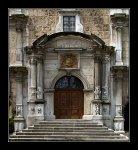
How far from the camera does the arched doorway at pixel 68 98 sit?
58.2 ft

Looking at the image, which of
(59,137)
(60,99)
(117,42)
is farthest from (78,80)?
(59,137)

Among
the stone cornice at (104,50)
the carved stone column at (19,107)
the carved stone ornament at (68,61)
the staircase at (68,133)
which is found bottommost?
the staircase at (68,133)

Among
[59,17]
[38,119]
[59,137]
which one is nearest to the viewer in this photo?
[59,137]

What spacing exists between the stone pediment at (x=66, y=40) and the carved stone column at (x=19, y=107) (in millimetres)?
2031

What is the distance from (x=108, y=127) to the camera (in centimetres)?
1738

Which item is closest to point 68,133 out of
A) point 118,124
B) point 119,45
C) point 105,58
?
point 118,124

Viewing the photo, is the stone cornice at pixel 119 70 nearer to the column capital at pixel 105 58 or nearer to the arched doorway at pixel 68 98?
the column capital at pixel 105 58

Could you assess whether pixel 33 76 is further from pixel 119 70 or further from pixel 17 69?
pixel 119 70

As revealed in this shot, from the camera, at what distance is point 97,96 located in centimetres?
1717

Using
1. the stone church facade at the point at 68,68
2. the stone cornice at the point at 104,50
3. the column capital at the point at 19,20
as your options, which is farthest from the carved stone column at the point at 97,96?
the column capital at the point at 19,20

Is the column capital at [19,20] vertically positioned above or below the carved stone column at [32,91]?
above

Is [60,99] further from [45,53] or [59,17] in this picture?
[59,17]

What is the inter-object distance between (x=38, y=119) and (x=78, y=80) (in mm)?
Result: 2832

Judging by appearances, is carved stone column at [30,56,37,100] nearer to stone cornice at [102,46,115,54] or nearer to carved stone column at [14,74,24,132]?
carved stone column at [14,74,24,132]
